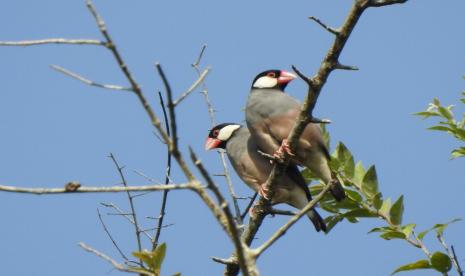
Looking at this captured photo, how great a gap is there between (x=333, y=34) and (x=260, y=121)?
2083mm

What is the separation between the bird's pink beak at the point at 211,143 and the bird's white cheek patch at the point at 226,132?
79 millimetres

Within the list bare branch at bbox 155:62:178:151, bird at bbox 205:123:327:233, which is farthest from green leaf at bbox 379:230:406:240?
bare branch at bbox 155:62:178:151

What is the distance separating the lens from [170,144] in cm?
215

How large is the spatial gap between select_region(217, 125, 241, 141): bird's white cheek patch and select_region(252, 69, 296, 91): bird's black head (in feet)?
1.75

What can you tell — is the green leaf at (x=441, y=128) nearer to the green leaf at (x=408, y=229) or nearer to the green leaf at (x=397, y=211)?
the green leaf at (x=397, y=211)

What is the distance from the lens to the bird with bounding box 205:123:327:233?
18.4 feet

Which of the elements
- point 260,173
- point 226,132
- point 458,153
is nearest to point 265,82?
point 226,132

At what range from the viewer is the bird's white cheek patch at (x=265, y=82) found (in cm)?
641

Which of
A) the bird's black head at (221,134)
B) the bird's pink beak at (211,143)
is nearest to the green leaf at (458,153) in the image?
the bird's black head at (221,134)

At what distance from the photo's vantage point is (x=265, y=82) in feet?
21.2

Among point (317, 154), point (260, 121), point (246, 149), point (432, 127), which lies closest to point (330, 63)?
point (432, 127)

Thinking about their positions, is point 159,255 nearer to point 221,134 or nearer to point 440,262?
point 440,262

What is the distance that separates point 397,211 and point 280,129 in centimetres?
182

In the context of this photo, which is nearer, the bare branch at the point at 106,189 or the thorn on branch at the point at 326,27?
the bare branch at the point at 106,189
